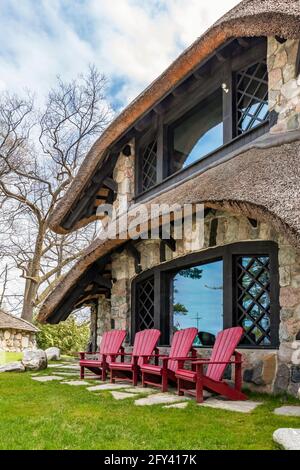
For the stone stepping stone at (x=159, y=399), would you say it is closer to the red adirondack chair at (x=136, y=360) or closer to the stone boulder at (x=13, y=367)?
the red adirondack chair at (x=136, y=360)

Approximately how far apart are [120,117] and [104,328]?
12.3ft

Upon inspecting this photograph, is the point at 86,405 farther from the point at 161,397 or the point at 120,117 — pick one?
the point at 120,117

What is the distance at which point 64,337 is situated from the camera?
15922 millimetres

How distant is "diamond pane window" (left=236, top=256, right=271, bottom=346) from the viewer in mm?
5461

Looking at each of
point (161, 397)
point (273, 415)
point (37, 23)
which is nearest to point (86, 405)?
point (161, 397)

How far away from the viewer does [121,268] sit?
26.7 feet

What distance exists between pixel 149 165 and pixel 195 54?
2.44m

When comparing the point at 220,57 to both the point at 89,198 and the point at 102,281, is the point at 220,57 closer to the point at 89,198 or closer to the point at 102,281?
the point at 89,198

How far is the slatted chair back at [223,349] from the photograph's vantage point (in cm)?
487

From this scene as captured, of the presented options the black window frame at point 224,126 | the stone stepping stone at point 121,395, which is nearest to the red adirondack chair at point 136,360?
the stone stepping stone at point 121,395

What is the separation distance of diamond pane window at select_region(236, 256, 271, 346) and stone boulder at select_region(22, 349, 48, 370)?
3.96 m

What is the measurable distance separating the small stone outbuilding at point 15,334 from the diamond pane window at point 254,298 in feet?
36.9

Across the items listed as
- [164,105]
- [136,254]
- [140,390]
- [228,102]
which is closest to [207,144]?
[228,102]

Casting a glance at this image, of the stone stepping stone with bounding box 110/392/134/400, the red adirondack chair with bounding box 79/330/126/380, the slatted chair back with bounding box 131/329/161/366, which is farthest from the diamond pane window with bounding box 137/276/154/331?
the stone stepping stone with bounding box 110/392/134/400
